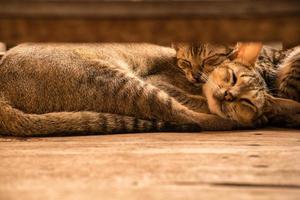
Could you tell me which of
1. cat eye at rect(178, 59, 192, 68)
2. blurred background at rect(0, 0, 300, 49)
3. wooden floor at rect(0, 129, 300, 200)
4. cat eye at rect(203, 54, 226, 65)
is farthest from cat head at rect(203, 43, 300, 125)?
blurred background at rect(0, 0, 300, 49)

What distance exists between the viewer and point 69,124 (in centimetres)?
309

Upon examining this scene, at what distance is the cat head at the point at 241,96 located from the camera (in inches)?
135

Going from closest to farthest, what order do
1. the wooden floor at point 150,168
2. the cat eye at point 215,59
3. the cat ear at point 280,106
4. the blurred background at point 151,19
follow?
the blurred background at point 151,19 < the wooden floor at point 150,168 < the cat ear at point 280,106 < the cat eye at point 215,59

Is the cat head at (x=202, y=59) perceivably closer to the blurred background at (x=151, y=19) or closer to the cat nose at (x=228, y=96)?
the cat nose at (x=228, y=96)

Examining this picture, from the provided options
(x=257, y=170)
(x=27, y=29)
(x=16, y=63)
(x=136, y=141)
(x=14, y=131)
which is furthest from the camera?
(x=16, y=63)

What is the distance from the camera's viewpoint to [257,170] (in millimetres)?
1947

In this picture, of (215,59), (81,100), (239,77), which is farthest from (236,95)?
(81,100)

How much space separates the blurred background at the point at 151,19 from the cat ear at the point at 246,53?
2.17 m

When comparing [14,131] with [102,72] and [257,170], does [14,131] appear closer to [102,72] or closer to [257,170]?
[102,72]

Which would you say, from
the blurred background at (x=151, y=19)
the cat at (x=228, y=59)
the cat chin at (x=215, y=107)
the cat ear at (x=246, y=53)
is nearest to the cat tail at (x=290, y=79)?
the cat at (x=228, y=59)

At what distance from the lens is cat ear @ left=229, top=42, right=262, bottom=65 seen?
3.62 m

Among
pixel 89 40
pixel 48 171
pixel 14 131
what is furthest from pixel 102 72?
pixel 89 40

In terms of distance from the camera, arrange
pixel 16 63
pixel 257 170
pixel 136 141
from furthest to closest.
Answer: pixel 16 63 → pixel 136 141 → pixel 257 170

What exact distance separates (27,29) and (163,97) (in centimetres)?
200
